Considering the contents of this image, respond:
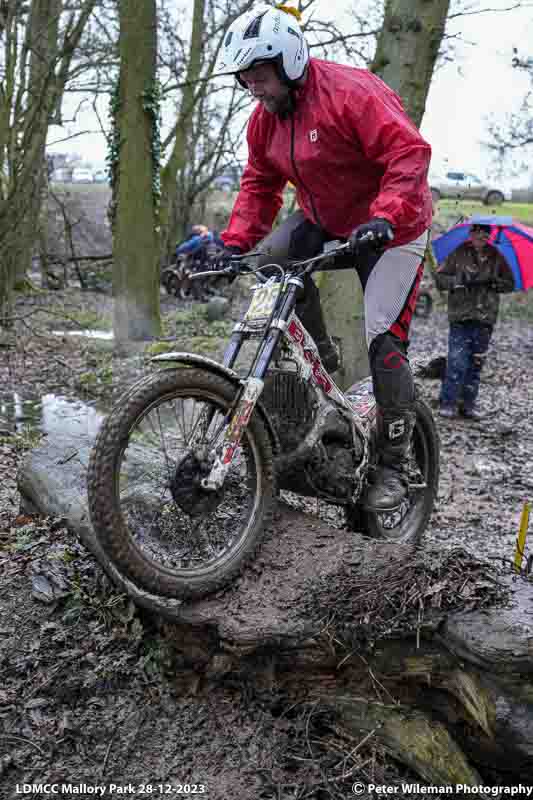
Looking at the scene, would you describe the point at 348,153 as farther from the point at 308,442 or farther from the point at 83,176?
the point at 83,176

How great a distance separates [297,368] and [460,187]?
4.91 meters

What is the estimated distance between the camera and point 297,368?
3260 millimetres

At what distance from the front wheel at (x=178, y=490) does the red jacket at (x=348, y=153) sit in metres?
1.06

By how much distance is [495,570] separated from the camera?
2766 millimetres

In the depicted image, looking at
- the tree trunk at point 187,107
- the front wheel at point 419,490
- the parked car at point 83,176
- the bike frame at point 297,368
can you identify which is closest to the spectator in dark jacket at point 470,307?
the front wheel at point 419,490

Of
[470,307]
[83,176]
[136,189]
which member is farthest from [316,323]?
[83,176]

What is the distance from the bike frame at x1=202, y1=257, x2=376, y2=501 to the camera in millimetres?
2754

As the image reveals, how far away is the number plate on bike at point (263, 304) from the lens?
10.1ft

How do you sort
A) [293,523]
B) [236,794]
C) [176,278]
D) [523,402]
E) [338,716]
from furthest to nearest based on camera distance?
[176,278]
[523,402]
[293,523]
[338,716]
[236,794]

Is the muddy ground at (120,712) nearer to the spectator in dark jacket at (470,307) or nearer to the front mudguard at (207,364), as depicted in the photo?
the front mudguard at (207,364)

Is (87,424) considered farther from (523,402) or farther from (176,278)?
(176,278)

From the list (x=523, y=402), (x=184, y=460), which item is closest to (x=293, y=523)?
(x=184, y=460)

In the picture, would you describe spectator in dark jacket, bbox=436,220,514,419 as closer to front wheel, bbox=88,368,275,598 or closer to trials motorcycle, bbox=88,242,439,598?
trials motorcycle, bbox=88,242,439,598

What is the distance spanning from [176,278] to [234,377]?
16.6 m
